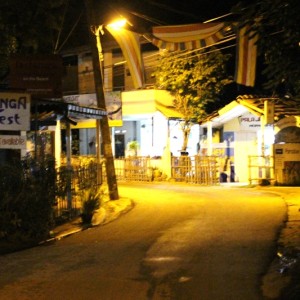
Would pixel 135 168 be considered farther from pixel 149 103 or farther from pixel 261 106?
pixel 261 106

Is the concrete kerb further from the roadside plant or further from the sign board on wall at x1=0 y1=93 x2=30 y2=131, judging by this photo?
the sign board on wall at x1=0 y1=93 x2=30 y2=131

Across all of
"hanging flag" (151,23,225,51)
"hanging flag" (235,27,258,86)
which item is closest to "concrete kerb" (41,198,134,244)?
"hanging flag" (151,23,225,51)

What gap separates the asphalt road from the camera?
6777mm

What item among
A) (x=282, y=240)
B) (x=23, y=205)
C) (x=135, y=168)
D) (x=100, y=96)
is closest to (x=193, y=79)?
(x=135, y=168)

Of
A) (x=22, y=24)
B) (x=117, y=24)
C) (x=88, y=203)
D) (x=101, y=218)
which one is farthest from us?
(x=22, y=24)

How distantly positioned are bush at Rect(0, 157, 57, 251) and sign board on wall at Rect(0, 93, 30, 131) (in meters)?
0.91

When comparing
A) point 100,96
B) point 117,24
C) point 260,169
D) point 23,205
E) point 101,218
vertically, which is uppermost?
point 117,24

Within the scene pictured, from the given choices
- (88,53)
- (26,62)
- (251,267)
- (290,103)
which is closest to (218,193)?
(290,103)

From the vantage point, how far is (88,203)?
12953 mm

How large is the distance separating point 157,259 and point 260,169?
1374 cm

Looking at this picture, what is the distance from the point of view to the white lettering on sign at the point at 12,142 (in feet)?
38.2

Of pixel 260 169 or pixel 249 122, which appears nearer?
pixel 260 169

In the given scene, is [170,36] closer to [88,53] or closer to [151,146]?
[151,146]

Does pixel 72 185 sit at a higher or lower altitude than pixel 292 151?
lower
